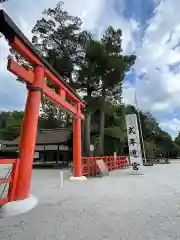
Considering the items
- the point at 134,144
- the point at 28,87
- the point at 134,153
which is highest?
the point at 28,87

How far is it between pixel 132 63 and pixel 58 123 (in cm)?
2030

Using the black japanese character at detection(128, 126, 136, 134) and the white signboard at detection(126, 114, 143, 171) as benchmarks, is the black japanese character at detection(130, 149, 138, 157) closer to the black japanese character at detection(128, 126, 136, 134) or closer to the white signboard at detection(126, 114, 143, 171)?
the white signboard at detection(126, 114, 143, 171)

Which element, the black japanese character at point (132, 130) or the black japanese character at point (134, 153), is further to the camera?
the black japanese character at point (132, 130)

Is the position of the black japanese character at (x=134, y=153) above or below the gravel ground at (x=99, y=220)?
above

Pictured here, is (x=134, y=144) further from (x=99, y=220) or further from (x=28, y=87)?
(x=99, y=220)

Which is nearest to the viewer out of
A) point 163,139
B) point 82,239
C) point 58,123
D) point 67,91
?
point 82,239

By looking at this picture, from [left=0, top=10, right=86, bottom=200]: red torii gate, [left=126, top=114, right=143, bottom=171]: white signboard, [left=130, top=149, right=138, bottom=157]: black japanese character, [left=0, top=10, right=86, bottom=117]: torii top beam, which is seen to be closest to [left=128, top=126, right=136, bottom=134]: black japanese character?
[left=126, top=114, right=143, bottom=171]: white signboard

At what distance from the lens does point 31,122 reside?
577 centimetres

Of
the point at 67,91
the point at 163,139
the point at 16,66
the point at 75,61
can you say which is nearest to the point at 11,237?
the point at 16,66

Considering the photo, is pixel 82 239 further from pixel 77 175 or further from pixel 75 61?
pixel 75 61

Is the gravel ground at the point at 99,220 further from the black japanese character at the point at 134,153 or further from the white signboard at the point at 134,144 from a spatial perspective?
the black japanese character at the point at 134,153

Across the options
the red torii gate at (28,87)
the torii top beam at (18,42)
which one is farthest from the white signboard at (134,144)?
the torii top beam at (18,42)

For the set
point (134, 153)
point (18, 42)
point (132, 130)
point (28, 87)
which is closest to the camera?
point (18, 42)

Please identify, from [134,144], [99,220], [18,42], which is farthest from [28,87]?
[134,144]
